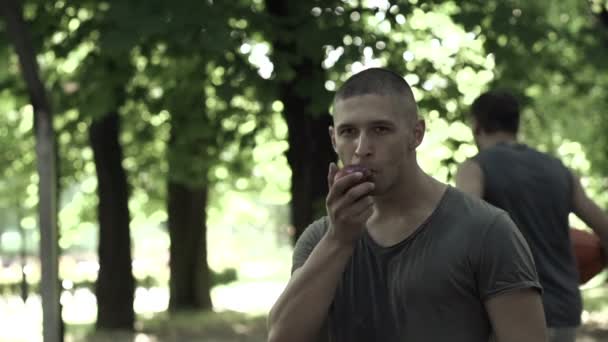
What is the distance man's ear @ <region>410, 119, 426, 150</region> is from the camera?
3729 millimetres

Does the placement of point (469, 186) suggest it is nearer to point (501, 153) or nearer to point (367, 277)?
point (501, 153)

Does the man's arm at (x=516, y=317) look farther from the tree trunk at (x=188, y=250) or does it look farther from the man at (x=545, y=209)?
the tree trunk at (x=188, y=250)

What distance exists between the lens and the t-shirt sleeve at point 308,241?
3.82m

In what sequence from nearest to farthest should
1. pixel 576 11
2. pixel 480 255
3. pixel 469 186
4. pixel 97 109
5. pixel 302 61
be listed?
pixel 480 255 → pixel 469 186 → pixel 302 61 → pixel 97 109 → pixel 576 11

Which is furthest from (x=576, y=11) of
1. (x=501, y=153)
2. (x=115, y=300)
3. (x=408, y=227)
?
(x=408, y=227)

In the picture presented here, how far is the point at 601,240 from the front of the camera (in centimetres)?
596

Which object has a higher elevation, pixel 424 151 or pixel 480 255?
pixel 424 151

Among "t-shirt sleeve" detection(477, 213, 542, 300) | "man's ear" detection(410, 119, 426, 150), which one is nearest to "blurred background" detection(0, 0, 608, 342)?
"man's ear" detection(410, 119, 426, 150)

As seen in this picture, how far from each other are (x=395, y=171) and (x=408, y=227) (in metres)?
0.16

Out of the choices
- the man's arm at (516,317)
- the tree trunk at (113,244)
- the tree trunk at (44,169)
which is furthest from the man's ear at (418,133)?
the tree trunk at (113,244)

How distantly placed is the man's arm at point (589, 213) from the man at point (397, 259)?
229cm

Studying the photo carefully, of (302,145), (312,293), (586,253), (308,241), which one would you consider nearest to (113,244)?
(302,145)

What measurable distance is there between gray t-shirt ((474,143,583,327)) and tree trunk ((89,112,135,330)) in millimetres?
15831

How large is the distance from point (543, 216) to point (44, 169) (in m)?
2.18
